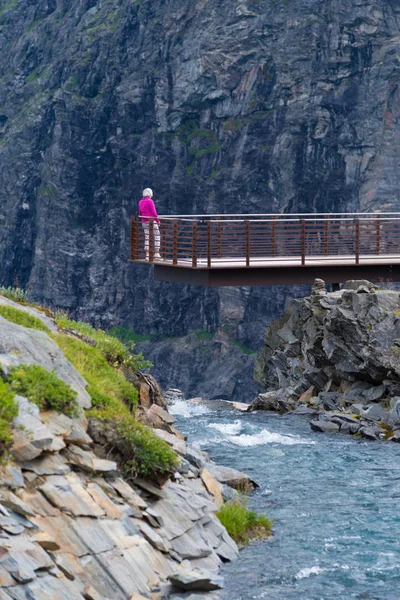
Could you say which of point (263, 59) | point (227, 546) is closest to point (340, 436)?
point (227, 546)

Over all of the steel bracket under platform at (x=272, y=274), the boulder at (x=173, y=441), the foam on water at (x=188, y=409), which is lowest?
the foam on water at (x=188, y=409)

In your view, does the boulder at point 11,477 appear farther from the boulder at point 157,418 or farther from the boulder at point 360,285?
the boulder at point 360,285

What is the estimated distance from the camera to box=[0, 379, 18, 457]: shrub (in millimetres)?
15688

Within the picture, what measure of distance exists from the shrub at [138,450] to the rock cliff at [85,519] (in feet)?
0.68

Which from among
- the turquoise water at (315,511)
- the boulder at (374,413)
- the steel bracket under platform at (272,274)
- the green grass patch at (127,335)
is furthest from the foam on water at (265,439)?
the green grass patch at (127,335)

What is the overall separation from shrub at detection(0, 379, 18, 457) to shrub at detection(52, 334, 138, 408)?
3120 millimetres

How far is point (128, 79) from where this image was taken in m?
141

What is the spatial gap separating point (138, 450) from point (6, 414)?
2.89 metres

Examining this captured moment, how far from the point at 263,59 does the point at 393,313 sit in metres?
97.2

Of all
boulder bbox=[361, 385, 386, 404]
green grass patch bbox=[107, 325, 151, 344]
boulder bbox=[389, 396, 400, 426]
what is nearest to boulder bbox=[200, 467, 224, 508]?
boulder bbox=[389, 396, 400, 426]

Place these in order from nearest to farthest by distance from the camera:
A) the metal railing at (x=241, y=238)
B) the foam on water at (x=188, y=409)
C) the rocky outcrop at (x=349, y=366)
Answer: the rocky outcrop at (x=349, y=366) → the metal railing at (x=241, y=238) → the foam on water at (x=188, y=409)

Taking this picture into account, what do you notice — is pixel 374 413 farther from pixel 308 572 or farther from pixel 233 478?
pixel 308 572

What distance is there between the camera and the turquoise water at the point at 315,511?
16656 mm

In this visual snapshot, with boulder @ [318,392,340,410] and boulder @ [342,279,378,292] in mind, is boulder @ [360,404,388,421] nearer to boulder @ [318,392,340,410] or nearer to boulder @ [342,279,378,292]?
boulder @ [318,392,340,410]
